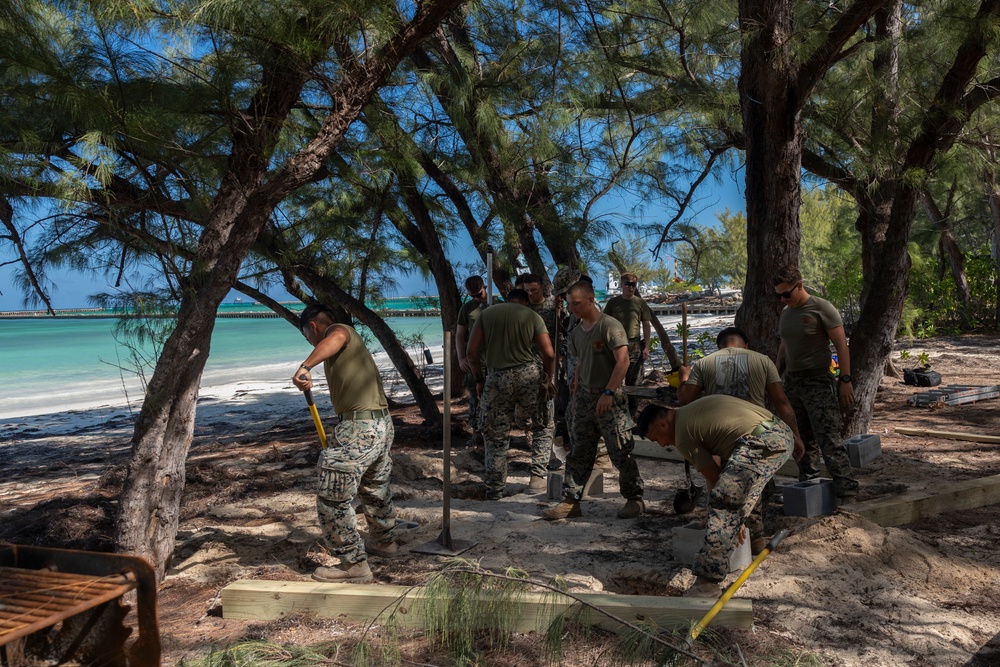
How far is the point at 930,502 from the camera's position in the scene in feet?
16.8

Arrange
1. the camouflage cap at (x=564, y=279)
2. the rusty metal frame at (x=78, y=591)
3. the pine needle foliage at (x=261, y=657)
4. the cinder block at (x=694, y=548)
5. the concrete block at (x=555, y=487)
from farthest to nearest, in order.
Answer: the camouflage cap at (x=564, y=279) < the concrete block at (x=555, y=487) < the cinder block at (x=694, y=548) < the pine needle foliage at (x=261, y=657) < the rusty metal frame at (x=78, y=591)

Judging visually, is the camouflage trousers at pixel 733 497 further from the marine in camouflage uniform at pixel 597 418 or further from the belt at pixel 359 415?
the belt at pixel 359 415

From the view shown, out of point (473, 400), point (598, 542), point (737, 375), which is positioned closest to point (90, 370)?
point (473, 400)

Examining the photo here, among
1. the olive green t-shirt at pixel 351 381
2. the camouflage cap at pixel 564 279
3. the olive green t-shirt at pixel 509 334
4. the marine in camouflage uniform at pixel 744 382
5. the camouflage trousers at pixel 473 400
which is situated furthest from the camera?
the camouflage trousers at pixel 473 400

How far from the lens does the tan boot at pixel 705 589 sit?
383 cm

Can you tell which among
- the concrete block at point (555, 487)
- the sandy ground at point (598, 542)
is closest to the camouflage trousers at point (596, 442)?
the sandy ground at point (598, 542)

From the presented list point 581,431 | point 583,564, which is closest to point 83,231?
point 581,431

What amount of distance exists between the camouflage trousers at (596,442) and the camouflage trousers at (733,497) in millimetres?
1511

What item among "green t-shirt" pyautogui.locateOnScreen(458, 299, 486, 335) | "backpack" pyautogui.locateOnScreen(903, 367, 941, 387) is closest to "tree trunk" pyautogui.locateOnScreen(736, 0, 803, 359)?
"green t-shirt" pyautogui.locateOnScreen(458, 299, 486, 335)

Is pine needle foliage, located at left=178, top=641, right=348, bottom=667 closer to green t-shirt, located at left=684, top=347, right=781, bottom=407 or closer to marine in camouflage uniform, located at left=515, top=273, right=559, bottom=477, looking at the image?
green t-shirt, located at left=684, top=347, right=781, bottom=407

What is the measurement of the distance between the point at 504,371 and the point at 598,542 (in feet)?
5.18

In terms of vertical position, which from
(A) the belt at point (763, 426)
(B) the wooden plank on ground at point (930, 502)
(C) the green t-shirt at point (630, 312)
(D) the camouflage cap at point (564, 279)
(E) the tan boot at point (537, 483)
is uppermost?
(D) the camouflage cap at point (564, 279)

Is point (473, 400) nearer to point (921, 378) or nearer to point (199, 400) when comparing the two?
point (921, 378)

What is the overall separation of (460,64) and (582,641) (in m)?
5.63
